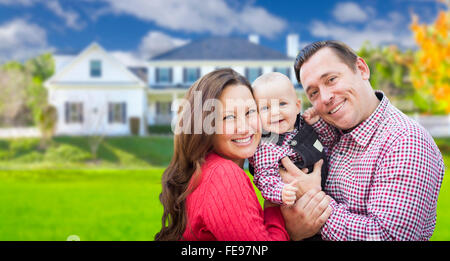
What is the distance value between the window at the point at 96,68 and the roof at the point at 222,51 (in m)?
2.62

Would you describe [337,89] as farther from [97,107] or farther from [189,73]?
[189,73]

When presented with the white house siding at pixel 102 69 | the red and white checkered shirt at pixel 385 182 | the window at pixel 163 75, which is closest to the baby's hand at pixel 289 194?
the red and white checkered shirt at pixel 385 182

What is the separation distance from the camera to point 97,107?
68.2ft

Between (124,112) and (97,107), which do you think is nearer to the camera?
(97,107)

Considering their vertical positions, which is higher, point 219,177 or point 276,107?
point 276,107

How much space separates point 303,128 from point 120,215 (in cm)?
827

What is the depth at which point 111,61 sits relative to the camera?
21.5 metres

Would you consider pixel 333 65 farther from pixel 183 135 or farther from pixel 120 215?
pixel 120 215

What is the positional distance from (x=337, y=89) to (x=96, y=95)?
1974 cm

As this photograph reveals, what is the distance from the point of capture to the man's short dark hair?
2426mm

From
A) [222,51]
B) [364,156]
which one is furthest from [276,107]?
[222,51]

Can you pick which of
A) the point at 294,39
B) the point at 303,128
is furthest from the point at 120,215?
the point at 294,39

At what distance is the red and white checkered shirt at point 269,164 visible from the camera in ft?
7.50

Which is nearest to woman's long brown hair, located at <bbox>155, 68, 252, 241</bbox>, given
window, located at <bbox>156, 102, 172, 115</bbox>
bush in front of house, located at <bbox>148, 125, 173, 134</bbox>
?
bush in front of house, located at <bbox>148, 125, 173, 134</bbox>
